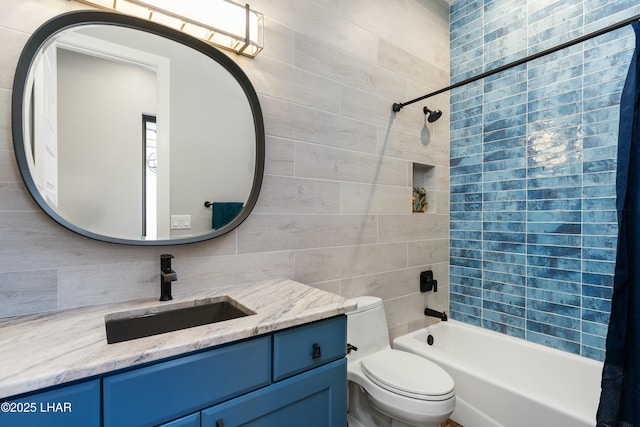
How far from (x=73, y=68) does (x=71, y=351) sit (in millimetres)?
978

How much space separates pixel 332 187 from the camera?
1.86m

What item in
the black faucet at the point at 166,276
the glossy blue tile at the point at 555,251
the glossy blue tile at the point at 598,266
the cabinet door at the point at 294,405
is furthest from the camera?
the glossy blue tile at the point at 555,251

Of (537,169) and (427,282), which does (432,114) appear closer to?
(537,169)

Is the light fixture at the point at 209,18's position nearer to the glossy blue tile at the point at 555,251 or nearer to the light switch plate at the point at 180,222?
the light switch plate at the point at 180,222

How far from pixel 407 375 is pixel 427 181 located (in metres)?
1.48

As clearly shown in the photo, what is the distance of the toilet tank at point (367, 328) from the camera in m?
1.77

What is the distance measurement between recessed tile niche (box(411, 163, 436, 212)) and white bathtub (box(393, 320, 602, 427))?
3.07 feet

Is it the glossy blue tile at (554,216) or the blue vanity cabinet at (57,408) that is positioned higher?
the glossy blue tile at (554,216)

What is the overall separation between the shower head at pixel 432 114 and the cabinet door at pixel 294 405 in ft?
6.02

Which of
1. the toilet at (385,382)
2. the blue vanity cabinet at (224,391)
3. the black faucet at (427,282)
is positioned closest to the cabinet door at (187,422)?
the blue vanity cabinet at (224,391)

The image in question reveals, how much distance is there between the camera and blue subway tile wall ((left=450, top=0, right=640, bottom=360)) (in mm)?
1790

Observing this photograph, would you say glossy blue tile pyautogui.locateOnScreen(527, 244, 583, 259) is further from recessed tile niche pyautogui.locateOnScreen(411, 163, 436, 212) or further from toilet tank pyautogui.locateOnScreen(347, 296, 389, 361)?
toilet tank pyautogui.locateOnScreen(347, 296, 389, 361)

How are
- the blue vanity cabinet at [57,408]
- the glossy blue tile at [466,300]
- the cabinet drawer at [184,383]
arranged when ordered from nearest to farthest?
1. the blue vanity cabinet at [57,408]
2. the cabinet drawer at [184,383]
3. the glossy blue tile at [466,300]

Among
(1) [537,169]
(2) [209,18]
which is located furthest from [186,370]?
(1) [537,169]
